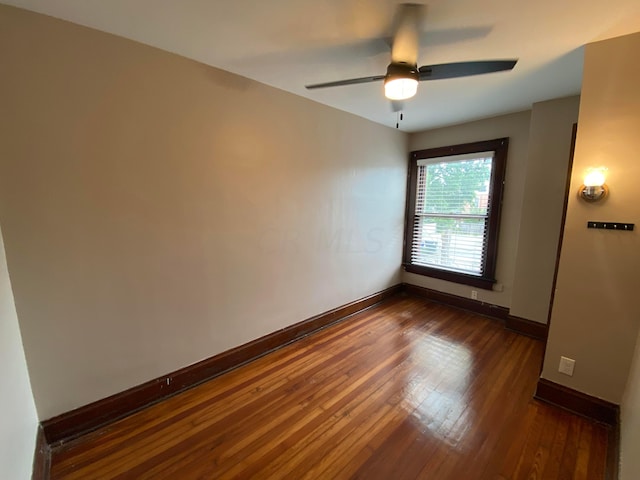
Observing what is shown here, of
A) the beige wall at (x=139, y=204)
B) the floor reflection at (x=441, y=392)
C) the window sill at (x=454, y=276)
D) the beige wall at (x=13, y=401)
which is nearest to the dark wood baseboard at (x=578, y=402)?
the floor reflection at (x=441, y=392)

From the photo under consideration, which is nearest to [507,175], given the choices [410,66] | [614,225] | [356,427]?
[614,225]

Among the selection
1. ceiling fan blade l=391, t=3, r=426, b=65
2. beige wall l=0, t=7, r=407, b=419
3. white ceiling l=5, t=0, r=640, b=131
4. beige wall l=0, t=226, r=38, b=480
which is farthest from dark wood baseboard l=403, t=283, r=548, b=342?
beige wall l=0, t=226, r=38, b=480

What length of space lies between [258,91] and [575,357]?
3.19 meters

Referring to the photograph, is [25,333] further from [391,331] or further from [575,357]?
[575,357]

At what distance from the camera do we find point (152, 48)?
6.04ft

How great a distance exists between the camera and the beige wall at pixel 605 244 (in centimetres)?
175

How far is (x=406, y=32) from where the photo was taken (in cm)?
158

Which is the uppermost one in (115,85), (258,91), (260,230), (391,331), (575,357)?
(258,91)

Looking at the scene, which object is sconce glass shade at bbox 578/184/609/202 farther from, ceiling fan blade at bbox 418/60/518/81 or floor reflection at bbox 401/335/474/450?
floor reflection at bbox 401/335/474/450

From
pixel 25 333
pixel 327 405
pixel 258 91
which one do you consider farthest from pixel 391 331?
pixel 25 333

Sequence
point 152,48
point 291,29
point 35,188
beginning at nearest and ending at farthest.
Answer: point 35,188, point 291,29, point 152,48

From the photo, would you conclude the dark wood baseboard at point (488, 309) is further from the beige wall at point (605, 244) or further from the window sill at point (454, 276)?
the beige wall at point (605, 244)

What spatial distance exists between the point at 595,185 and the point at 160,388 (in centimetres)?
333

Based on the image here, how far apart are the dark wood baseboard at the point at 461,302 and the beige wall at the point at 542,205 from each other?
0.30 meters
